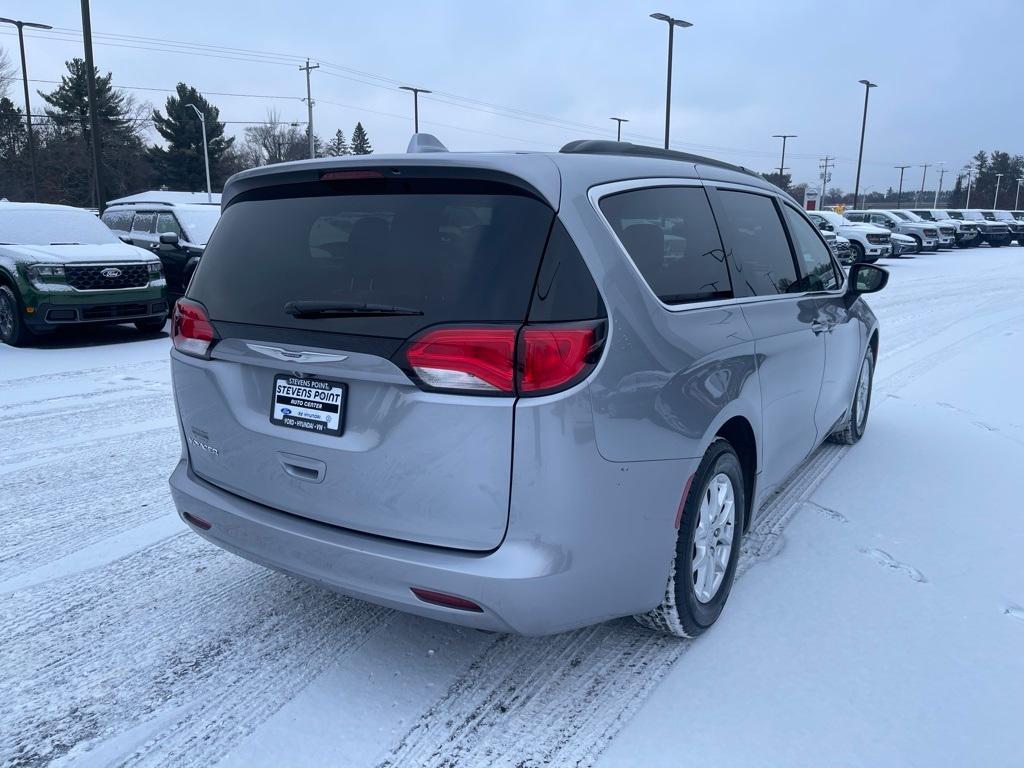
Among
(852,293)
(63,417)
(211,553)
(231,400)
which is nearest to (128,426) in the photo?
(63,417)

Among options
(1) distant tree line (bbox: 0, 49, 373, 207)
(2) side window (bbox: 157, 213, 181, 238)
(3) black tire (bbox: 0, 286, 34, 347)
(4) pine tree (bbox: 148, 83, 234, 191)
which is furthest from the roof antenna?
(4) pine tree (bbox: 148, 83, 234, 191)

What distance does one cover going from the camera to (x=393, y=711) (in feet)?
8.77

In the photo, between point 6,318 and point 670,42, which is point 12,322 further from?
point 670,42

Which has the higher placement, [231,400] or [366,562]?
[231,400]

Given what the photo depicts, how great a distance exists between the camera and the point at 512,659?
301 centimetres

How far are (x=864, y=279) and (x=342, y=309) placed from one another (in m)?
3.73

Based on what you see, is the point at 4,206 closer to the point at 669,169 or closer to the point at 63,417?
the point at 63,417

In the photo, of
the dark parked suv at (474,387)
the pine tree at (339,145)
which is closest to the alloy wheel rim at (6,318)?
the dark parked suv at (474,387)

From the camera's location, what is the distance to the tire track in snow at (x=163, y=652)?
2.54 m

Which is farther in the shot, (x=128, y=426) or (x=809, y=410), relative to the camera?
→ (x=128, y=426)

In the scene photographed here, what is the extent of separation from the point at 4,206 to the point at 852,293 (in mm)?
10595

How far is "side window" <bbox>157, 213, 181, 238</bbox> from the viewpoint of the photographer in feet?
43.3

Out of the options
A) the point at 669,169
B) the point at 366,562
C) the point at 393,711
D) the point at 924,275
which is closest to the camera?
the point at 366,562

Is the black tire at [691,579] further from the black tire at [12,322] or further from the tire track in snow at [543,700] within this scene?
the black tire at [12,322]
